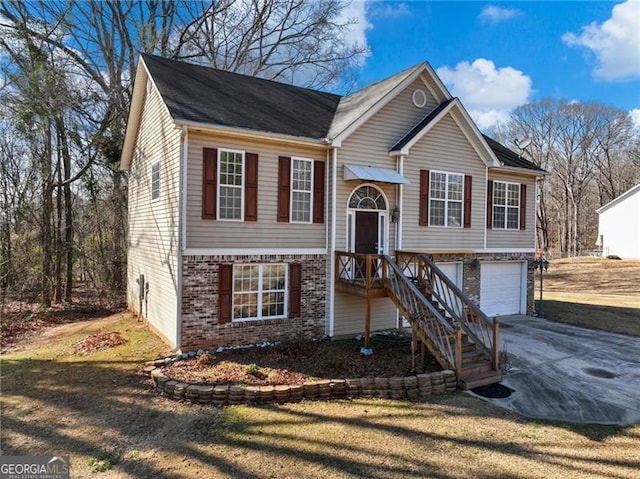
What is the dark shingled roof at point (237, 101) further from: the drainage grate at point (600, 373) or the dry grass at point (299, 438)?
the drainage grate at point (600, 373)

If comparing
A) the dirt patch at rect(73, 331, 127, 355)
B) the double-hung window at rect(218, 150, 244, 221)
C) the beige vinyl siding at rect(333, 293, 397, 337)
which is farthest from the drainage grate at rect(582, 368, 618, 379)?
the dirt patch at rect(73, 331, 127, 355)

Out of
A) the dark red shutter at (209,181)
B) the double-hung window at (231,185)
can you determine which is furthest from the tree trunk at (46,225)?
the double-hung window at (231,185)

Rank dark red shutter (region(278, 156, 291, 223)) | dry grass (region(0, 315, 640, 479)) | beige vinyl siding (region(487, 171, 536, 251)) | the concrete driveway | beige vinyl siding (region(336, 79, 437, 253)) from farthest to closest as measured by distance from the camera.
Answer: beige vinyl siding (region(487, 171, 536, 251)) < beige vinyl siding (region(336, 79, 437, 253)) < dark red shutter (region(278, 156, 291, 223)) < the concrete driveway < dry grass (region(0, 315, 640, 479))

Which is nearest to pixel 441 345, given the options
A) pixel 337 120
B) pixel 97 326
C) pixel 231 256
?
pixel 231 256

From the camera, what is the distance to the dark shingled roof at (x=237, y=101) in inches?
387

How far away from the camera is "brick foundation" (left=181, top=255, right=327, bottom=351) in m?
9.35

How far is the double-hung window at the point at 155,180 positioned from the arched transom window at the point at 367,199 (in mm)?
5739

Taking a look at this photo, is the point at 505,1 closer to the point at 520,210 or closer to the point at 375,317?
the point at 520,210

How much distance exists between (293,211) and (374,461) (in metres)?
6.92

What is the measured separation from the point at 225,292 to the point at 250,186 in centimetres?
281

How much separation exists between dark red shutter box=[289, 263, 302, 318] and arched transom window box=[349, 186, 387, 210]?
253cm

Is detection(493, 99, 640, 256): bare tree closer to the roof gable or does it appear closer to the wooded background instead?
the wooded background

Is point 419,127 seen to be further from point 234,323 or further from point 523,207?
point 234,323

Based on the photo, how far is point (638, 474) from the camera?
16.3 feet
